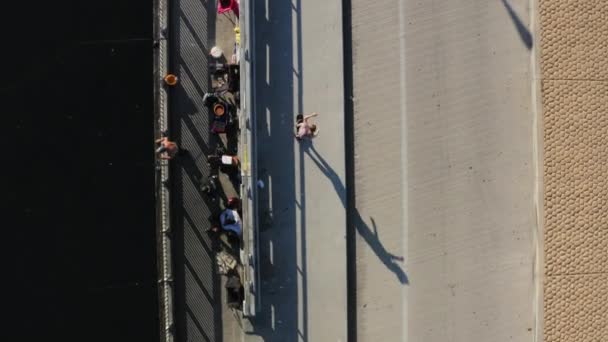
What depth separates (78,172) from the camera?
10.9 metres

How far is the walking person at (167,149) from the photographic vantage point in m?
10.3

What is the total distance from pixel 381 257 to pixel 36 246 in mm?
8240

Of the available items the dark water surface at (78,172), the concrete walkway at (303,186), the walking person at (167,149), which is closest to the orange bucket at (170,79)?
the dark water surface at (78,172)

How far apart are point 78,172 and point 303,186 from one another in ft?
17.9

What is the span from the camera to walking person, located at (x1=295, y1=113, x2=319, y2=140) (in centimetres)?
1001

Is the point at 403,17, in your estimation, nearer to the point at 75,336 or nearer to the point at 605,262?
the point at 605,262

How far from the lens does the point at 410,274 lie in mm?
10508

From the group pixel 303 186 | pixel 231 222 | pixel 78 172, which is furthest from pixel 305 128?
pixel 78 172

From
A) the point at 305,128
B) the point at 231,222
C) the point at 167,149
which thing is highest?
the point at 305,128

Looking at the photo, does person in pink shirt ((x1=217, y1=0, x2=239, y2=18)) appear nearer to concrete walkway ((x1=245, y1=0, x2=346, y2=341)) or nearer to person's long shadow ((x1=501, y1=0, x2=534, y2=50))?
concrete walkway ((x1=245, y1=0, x2=346, y2=341))

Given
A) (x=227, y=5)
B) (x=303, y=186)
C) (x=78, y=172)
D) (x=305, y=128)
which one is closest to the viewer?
(x=305, y=128)

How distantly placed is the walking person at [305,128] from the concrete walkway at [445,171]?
1016 mm

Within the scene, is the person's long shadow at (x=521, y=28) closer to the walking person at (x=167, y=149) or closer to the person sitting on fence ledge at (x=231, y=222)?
the person sitting on fence ledge at (x=231, y=222)

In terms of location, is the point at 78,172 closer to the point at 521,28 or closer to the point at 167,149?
the point at 167,149
